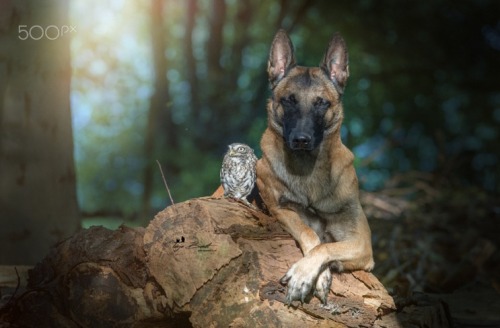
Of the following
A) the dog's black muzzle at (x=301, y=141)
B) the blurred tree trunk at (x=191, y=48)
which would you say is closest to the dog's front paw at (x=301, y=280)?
the dog's black muzzle at (x=301, y=141)

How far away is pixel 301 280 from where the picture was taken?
3166mm

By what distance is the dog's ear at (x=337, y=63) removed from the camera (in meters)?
3.82

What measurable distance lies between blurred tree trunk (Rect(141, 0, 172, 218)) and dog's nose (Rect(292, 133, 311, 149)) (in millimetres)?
6470

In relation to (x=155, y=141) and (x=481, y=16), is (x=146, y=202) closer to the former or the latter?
(x=155, y=141)

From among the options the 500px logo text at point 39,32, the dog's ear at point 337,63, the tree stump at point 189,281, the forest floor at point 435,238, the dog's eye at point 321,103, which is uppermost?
the 500px logo text at point 39,32

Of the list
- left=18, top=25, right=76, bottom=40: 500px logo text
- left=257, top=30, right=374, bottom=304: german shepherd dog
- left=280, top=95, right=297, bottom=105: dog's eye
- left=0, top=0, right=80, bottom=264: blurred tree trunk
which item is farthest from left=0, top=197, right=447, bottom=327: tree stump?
left=18, top=25, right=76, bottom=40: 500px logo text

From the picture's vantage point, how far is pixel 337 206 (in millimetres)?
3695

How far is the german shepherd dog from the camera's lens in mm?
3611

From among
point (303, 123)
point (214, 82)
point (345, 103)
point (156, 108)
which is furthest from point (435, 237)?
point (156, 108)

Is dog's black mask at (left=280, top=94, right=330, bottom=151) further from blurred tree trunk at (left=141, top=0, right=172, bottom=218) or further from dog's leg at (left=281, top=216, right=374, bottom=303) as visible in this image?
blurred tree trunk at (left=141, top=0, right=172, bottom=218)

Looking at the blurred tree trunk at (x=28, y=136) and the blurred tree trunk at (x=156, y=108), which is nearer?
the blurred tree trunk at (x=28, y=136)

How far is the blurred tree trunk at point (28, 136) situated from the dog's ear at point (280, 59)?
9.17 ft

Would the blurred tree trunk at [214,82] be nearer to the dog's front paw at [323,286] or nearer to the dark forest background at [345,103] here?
the dark forest background at [345,103]

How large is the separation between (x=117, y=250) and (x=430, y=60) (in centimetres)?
728
